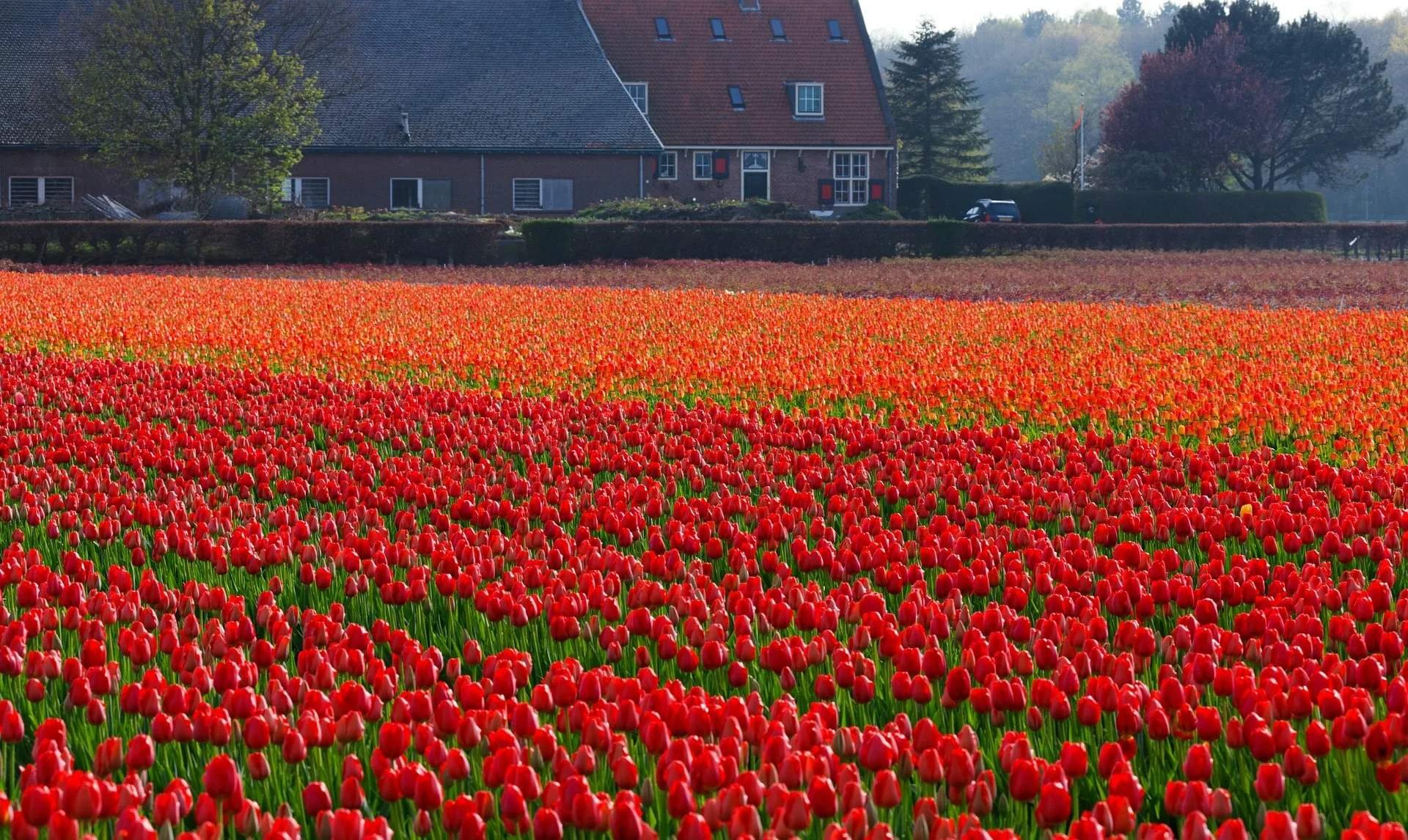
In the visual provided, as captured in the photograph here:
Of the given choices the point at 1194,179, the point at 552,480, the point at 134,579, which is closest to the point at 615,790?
the point at 134,579

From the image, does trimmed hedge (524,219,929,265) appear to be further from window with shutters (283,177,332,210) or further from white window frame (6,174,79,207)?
white window frame (6,174,79,207)

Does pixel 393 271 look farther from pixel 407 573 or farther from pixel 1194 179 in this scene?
pixel 1194 179

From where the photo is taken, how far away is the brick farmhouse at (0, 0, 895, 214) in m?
49.4

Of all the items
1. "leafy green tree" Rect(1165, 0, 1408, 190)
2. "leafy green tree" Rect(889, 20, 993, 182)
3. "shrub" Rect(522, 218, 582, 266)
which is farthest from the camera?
"leafy green tree" Rect(1165, 0, 1408, 190)

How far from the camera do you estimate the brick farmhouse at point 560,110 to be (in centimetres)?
4938

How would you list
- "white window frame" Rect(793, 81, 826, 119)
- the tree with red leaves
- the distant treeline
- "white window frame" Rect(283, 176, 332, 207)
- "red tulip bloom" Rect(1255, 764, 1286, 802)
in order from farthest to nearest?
1. the distant treeline
2. the tree with red leaves
3. "white window frame" Rect(793, 81, 826, 119)
4. "white window frame" Rect(283, 176, 332, 207)
5. "red tulip bloom" Rect(1255, 764, 1286, 802)

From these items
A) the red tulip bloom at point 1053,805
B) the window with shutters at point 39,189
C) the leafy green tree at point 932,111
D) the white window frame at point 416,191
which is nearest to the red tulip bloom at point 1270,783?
the red tulip bloom at point 1053,805

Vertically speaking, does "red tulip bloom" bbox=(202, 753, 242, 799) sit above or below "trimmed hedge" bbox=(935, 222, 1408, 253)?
below

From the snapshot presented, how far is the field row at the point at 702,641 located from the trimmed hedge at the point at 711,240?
2632 centimetres

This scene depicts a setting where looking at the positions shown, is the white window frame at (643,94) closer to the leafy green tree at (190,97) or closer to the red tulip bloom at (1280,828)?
the leafy green tree at (190,97)

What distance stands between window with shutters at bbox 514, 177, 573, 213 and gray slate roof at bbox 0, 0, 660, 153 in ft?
3.22

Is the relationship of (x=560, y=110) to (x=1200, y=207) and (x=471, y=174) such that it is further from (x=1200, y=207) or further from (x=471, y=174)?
(x=1200, y=207)

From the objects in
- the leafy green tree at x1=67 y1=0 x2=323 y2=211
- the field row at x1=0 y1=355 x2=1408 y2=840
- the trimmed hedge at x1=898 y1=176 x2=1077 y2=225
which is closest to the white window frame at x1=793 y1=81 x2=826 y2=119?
the trimmed hedge at x1=898 y1=176 x2=1077 y2=225

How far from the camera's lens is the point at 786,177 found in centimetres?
5516
